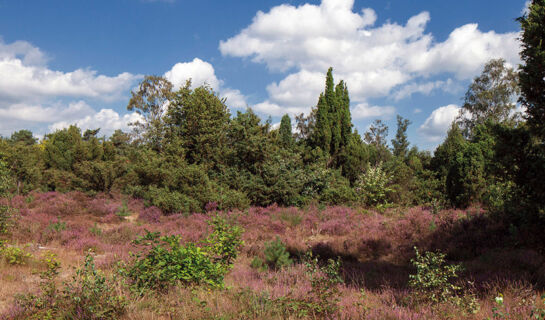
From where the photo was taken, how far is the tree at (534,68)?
5238mm

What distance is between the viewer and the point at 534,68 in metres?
5.25

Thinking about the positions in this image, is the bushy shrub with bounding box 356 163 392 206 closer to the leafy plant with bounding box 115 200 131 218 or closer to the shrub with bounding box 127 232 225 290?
the leafy plant with bounding box 115 200 131 218

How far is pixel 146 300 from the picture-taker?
4402 millimetres

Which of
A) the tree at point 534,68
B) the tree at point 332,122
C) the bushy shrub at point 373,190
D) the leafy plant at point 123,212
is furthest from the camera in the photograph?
the tree at point 332,122

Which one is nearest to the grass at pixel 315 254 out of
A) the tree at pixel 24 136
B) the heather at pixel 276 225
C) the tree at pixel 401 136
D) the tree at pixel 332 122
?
the heather at pixel 276 225

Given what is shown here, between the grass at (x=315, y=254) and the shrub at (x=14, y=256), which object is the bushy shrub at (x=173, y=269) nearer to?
the grass at (x=315, y=254)

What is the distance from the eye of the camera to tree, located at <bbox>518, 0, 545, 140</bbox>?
524cm

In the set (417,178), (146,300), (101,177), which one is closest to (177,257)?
(146,300)

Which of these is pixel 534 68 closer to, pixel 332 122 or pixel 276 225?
pixel 276 225

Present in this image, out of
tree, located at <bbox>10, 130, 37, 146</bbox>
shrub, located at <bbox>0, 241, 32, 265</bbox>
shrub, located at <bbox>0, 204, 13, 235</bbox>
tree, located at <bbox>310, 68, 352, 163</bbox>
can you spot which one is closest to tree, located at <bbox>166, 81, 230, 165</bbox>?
tree, located at <bbox>310, 68, 352, 163</bbox>

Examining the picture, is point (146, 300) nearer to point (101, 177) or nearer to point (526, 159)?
point (526, 159)

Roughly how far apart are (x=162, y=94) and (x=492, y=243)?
113ft

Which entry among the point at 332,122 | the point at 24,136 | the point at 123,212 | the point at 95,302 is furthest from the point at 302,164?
the point at 24,136

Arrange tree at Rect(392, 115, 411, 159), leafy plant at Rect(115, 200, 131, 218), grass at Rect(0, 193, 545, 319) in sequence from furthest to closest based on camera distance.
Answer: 1. tree at Rect(392, 115, 411, 159)
2. leafy plant at Rect(115, 200, 131, 218)
3. grass at Rect(0, 193, 545, 319)
